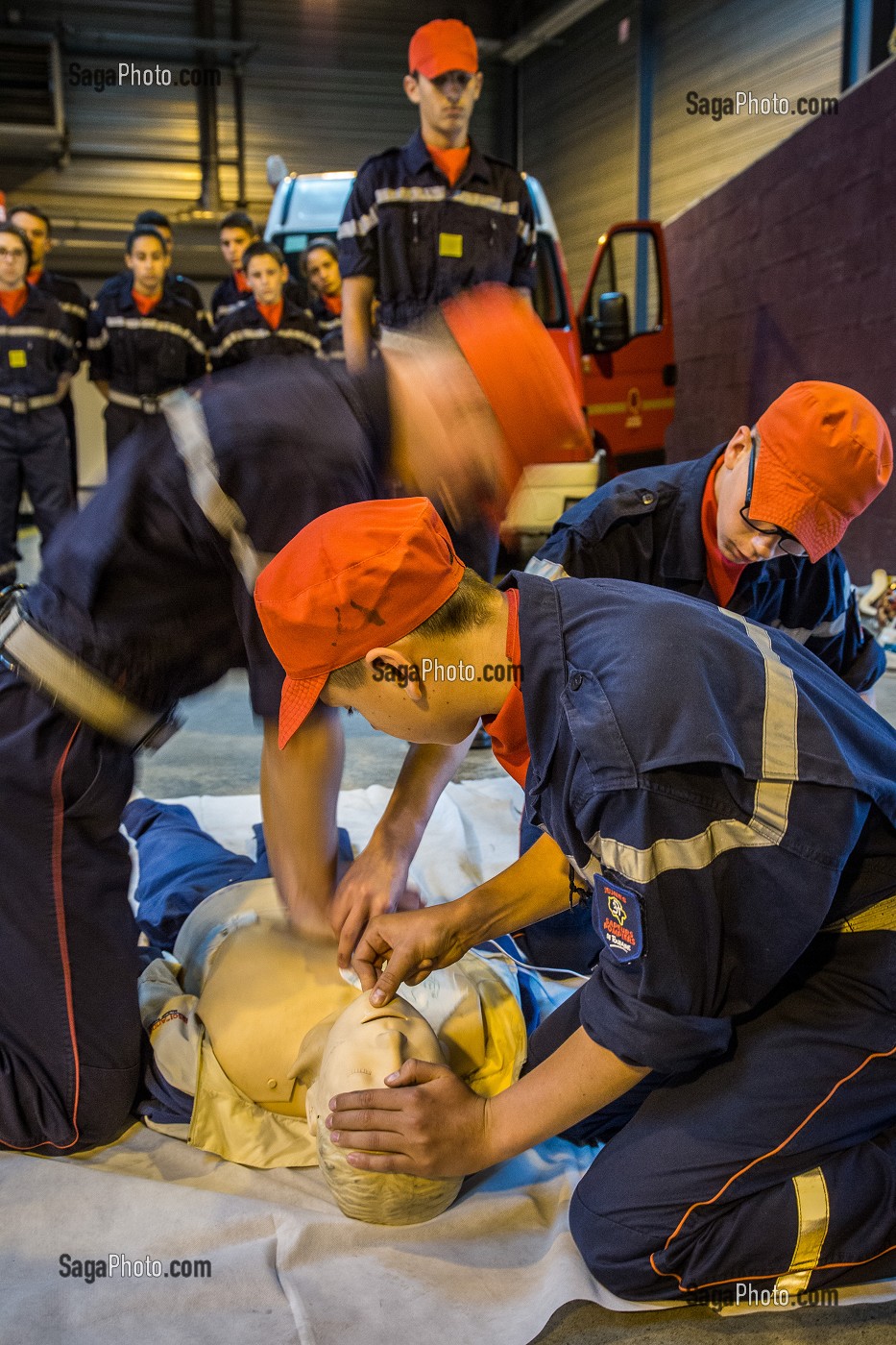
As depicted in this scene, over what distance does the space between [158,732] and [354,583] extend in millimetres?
696

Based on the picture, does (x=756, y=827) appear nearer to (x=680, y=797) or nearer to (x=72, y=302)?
(x=680, y=797)

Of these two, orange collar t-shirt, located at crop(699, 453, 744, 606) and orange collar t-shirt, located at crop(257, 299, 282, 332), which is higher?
orange collar t-shirt, located at crop(257, 299, 282, 332)

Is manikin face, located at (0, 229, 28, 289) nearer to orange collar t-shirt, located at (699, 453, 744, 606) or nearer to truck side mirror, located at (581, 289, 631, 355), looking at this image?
truck side mirror, located at (581, 289, 631, 355)

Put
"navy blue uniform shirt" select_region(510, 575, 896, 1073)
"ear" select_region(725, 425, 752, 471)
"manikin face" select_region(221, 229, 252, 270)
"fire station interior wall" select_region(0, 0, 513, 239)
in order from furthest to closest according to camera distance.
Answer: "fire station interior wall" select_region(0, 0, 513, 239) < "manikin face" select_region(221, 229, 252, 270) < "ear" select_region(725, 425, 752, 471) < "navy blue uniform shirt" select_region(510, 575, 896, 1073)

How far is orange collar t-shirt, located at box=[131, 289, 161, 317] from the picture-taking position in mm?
6438

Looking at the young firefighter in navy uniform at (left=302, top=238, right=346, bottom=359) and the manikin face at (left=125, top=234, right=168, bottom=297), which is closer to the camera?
the manikin face at (left=125, top=234, right=168, bottom=297)

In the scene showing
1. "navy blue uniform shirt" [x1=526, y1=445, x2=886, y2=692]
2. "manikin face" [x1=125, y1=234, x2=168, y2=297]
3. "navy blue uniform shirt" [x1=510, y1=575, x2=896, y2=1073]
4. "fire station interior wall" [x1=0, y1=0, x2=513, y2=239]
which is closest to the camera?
"navy blue uniform shirt" [x1=510, y1=575, x2=896, y2=1073]

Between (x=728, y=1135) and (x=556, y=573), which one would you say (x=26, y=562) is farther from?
(x=728, y=1135)

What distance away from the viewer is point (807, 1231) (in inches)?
60.4

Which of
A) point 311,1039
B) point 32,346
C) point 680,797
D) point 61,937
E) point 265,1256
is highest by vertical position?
point 32,346

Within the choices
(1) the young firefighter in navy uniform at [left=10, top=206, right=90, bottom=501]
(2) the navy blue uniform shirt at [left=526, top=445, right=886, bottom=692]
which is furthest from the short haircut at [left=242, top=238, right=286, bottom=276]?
(2) the navy blue uniform shirt at [left=526, top=445, right=886, bottom=692]

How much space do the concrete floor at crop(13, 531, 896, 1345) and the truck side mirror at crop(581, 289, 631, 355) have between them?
2516 millimetres

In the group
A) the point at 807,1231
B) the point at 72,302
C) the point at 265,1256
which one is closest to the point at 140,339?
the point at 72,302

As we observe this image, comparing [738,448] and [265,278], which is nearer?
[738,448]
